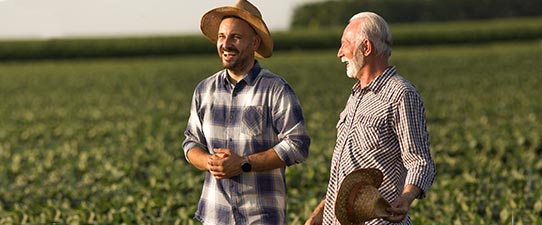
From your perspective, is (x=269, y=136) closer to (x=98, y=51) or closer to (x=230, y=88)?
(x=230, y=88)

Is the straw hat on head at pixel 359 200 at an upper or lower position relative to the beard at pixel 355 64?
lower

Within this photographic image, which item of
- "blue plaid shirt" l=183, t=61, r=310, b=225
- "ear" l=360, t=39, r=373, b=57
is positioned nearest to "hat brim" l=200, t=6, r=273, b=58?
"blue plaid shirt" l=183, t=61, r=310, b=225

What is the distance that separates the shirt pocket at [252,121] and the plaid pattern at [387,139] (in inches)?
19.2

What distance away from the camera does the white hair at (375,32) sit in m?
3.82

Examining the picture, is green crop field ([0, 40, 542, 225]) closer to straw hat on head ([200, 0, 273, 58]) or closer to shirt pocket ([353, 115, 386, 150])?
straw hat on head ([200, 0, 273, 58])

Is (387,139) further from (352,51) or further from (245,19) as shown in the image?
(245,19)

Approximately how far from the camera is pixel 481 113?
17.4m

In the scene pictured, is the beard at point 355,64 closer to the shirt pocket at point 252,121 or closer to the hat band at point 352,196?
the hat band at point 352,196

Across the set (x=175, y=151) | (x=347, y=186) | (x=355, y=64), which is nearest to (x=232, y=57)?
(x=355, y=64)

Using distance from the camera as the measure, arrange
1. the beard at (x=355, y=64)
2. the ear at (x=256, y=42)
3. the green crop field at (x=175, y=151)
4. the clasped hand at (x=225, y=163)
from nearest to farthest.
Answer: the beard at (x=355, y=64) < the clasped hand at (x=225, y=163) < the ear at (x=256, y=42) < the green crop field at (x=175, y=151)

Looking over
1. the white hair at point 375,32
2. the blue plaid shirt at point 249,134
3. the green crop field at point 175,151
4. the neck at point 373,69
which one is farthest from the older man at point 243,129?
the green crop field at point 175,151

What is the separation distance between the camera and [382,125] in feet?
12.5

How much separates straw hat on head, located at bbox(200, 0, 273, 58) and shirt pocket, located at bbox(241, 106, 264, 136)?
0.29 metres

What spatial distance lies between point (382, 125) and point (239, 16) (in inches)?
36.7
